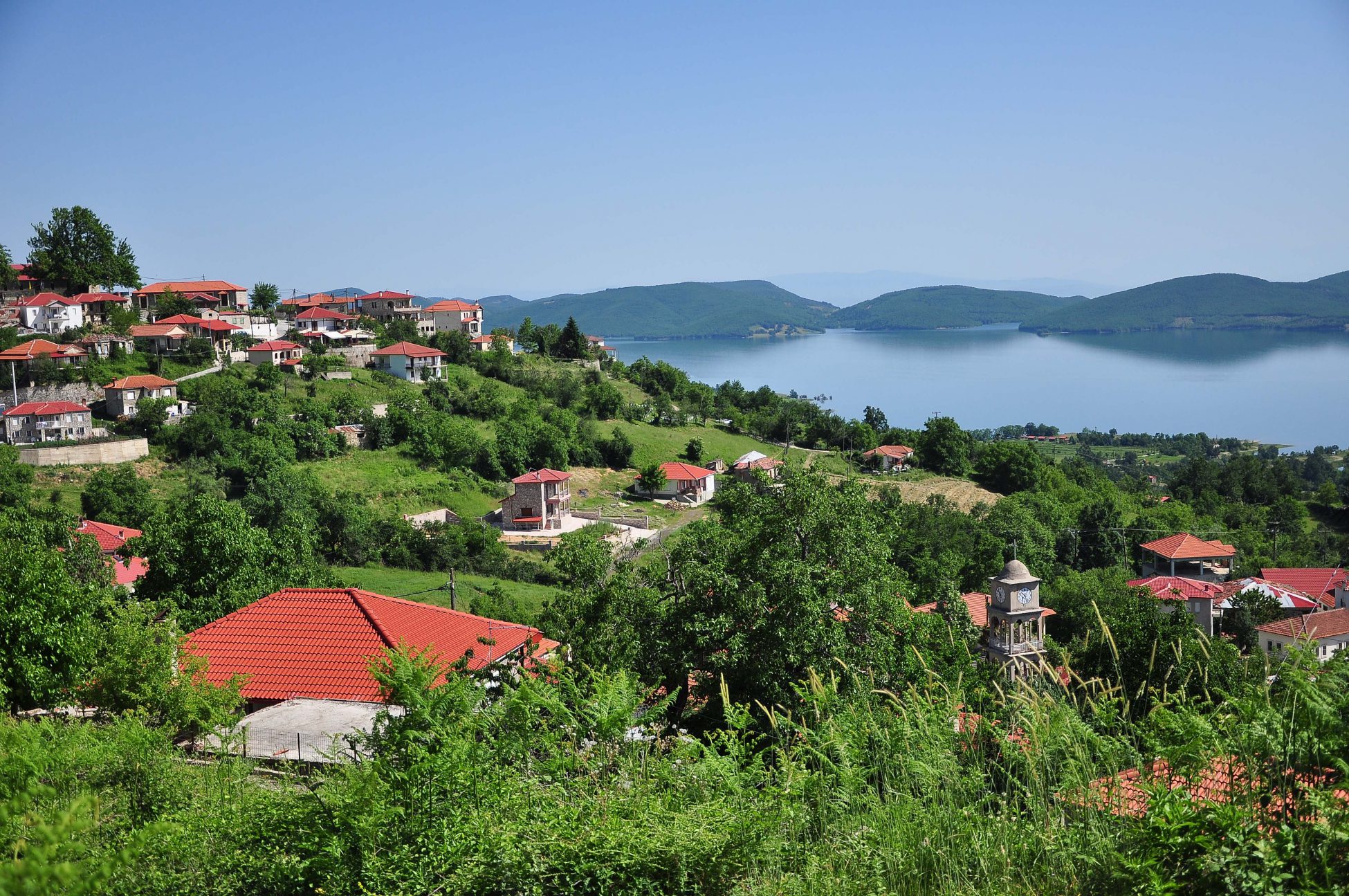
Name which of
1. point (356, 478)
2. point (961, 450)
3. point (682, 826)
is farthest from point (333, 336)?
point (682, 826)

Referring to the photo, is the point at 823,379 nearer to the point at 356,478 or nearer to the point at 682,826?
the point at 356,478

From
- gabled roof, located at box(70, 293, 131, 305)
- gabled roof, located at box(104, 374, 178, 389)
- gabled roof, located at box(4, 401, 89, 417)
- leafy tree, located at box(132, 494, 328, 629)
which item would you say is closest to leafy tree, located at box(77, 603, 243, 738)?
leafy tree, located at box(132, 494, 328, 629)

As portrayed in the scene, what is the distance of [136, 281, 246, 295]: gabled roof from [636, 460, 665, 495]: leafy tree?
22.3 meters

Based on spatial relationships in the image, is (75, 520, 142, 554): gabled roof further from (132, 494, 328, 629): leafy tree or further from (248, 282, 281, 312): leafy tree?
(248, 282, 281, 312): leafy tree

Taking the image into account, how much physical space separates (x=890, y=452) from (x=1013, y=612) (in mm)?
29664

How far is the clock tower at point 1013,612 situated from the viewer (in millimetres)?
11750

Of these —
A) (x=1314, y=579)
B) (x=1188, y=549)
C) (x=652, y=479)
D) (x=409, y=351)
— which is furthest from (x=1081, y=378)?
(x=1314, y=579)

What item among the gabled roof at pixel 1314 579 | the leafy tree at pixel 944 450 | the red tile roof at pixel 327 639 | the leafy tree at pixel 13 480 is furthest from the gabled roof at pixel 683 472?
the red tile roof at pixel 327 639

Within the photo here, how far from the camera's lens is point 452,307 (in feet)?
163

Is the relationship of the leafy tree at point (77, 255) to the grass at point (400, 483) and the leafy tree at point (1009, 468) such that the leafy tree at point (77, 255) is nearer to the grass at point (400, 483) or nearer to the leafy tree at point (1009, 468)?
the grass at point (400, 483)

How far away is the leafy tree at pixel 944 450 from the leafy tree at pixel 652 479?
13169 mm

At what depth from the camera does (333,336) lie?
40.7 meters

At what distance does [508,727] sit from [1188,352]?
480 ft

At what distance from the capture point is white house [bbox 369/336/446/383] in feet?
126
